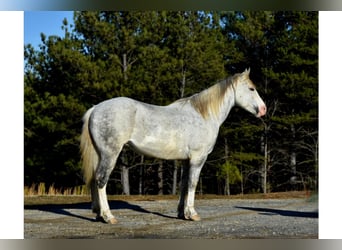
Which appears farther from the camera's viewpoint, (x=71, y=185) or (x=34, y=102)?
(x=71, y=185)

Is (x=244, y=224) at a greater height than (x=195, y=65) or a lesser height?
lesser

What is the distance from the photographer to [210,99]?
23.1ft

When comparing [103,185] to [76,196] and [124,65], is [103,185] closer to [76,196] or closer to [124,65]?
[76,196]

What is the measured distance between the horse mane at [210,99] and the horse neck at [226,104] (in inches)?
1.6

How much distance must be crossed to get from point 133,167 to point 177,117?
15.9 ft

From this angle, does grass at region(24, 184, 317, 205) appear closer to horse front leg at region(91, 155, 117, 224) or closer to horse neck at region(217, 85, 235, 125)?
horse front leg at region(91, 155, 117, 224)

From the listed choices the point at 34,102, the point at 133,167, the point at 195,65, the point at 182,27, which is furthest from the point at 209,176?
the point at 34,102

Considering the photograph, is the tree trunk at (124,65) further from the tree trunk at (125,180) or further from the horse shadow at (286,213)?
the horse shadow at (286,213)

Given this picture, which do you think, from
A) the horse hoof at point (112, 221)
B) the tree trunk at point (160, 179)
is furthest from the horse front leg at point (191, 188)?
the tree trunk at point (160, 179)

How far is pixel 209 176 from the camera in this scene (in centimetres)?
1160

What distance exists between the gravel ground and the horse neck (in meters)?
1.38

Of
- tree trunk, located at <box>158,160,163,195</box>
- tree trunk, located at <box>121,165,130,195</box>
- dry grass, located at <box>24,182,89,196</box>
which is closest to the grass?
dry grass, located at <box>24,182,89,196</box>

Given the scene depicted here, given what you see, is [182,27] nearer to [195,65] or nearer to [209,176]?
[195,65]

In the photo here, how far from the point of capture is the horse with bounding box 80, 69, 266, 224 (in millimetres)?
6438
